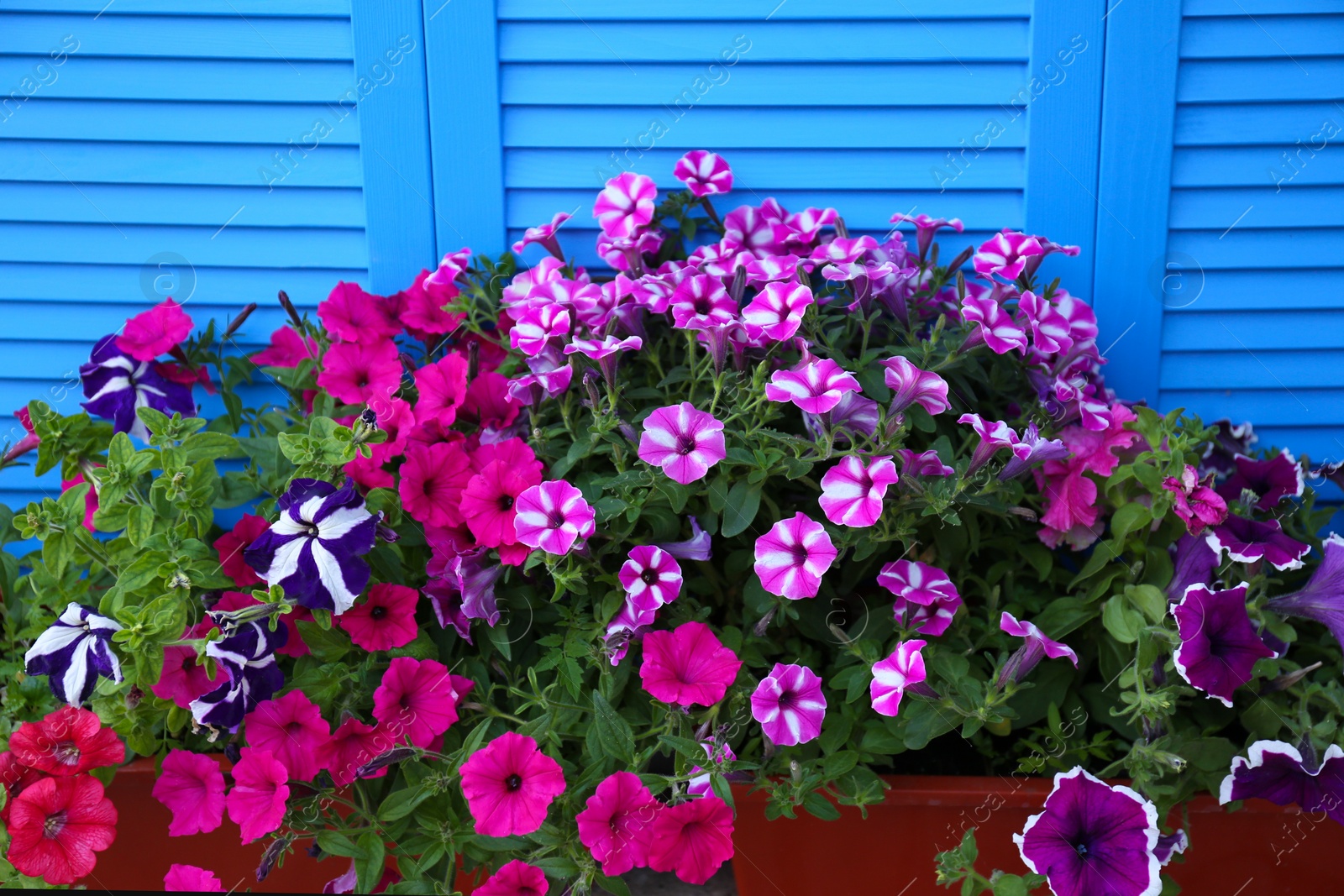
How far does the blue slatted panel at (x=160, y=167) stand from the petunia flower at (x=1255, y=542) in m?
1.26

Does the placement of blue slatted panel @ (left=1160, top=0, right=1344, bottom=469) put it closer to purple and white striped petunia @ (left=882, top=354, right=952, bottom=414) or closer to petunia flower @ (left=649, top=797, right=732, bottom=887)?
purple and white striped petunia @ (left=882, top=354, right=952, bottom=414)

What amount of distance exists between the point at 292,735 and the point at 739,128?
1.03m


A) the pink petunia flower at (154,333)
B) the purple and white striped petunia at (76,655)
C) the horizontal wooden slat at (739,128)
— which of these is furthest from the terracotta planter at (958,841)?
the pink petunia flower at (154,333)

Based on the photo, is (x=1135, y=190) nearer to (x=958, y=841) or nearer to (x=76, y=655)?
(x=958, y=841)

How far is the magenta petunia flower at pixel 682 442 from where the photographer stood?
103 centimetres

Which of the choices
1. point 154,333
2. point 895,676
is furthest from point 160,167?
point 895,676

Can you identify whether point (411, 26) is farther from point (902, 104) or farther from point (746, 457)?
point (746, 457)

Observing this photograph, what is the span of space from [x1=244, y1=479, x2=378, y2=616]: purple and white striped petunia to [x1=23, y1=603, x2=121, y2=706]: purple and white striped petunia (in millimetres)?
171

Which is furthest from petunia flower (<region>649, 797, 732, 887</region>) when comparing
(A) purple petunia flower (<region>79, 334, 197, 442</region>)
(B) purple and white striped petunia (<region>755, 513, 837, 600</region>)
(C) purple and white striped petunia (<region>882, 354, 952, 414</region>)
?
(A) purple petunia flower (<region>79, 334, 197, 442</region>)

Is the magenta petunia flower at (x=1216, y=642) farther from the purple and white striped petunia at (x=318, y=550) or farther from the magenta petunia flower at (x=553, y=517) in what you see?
the purple and white striped petunia at (x=318, y=550)

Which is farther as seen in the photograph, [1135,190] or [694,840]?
[1135,190]

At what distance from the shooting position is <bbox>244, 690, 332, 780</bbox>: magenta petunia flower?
105cm

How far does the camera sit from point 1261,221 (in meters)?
1.38

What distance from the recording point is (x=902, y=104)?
54.4 inches
